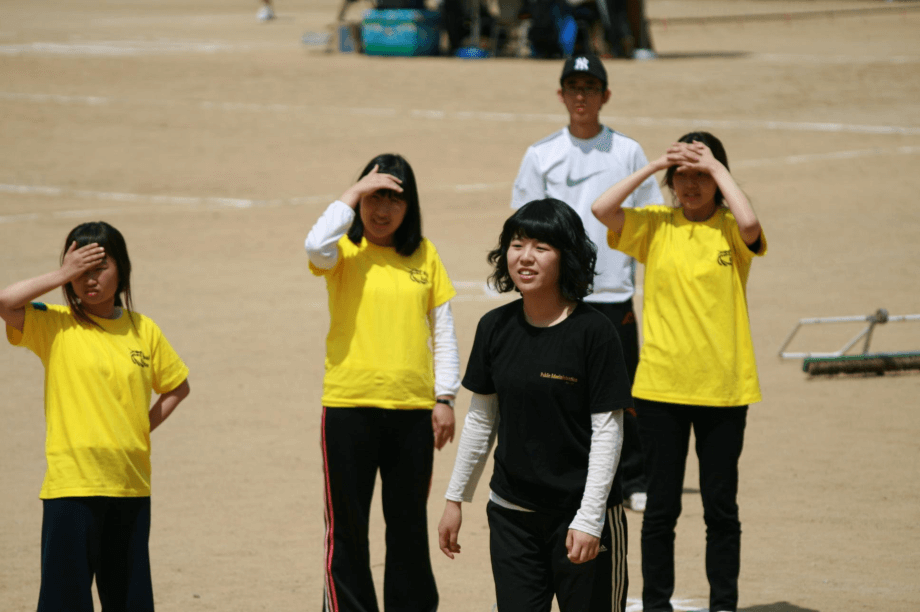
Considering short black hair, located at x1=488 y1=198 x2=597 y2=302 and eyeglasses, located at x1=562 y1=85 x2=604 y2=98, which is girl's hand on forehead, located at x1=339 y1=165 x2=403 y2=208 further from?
eyeglasses, located at x1=562 y1=85 x2=604 y2=98

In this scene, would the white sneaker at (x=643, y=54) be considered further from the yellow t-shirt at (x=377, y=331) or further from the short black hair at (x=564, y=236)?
the short black hair at (x=564, y=236)

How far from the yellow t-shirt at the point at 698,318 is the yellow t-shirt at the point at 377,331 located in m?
0.97

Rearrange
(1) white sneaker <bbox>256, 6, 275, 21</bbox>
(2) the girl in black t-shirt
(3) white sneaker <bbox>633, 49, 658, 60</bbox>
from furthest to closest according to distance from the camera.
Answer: (1) white sneaker <bbox>256, 6, 275, 21</bbox>
(3) white sneaker <bbox>633, 49, 658, 60</bbox>
(2) the girl in black t-shirt

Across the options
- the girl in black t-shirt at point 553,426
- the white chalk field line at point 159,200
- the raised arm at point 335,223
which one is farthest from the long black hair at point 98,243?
the white chalk field line at point 159,200

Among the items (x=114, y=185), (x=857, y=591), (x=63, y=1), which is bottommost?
(x=857, y=591)

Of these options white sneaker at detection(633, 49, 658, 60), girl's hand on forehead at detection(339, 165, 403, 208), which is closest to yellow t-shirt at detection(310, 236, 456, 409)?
girl's hand on forehead at detection(339, 165, 403, 208)

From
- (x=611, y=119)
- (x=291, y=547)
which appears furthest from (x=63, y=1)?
(x=291, y=547)

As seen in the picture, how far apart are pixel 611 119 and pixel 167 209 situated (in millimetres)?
10680

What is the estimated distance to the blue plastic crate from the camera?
3494cm

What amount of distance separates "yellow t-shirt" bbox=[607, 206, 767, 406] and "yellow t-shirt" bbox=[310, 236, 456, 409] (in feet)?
3.20

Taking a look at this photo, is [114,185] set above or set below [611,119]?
below

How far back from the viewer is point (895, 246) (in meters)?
14.8

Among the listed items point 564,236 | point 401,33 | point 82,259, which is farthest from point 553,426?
→ point 401,33

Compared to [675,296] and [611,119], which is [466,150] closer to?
[611,119]
